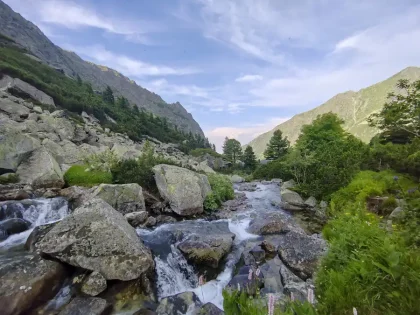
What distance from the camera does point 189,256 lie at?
8.16 meters

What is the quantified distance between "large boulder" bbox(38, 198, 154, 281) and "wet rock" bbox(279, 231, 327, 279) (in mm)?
4209

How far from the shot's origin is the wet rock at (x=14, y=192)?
10648mm

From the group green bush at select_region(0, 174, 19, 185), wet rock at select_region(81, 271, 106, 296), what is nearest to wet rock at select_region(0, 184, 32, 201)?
green bush at select_region(0, 174, 19, 185)

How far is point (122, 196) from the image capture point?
Result: 11977mm

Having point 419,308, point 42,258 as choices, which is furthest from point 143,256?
point 419,308

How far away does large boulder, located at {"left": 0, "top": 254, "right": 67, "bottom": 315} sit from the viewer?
198 inches

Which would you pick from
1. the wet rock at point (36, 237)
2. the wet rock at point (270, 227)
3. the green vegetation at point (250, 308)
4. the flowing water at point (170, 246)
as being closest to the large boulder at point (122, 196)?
the flowing water at point (170, 246)

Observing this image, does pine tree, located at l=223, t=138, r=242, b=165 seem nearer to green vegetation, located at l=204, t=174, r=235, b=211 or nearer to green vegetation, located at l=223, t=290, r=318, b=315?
green vegetation, located at l=204, t=174, r=235, b=211

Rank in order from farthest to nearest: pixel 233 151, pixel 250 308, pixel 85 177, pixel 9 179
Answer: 1. pixel 233 151
2. pixel 85 177
3. pixel 9 179
4. pixel 250 308

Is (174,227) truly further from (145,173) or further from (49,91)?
(49,91)

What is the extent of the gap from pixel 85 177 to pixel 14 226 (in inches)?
218

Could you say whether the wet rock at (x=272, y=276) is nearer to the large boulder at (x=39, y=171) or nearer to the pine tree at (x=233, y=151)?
the large boulder at (x=39, y=171)

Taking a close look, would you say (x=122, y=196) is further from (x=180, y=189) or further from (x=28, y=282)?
(x=28, y=282)

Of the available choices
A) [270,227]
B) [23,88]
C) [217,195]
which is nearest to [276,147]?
[217,195]
